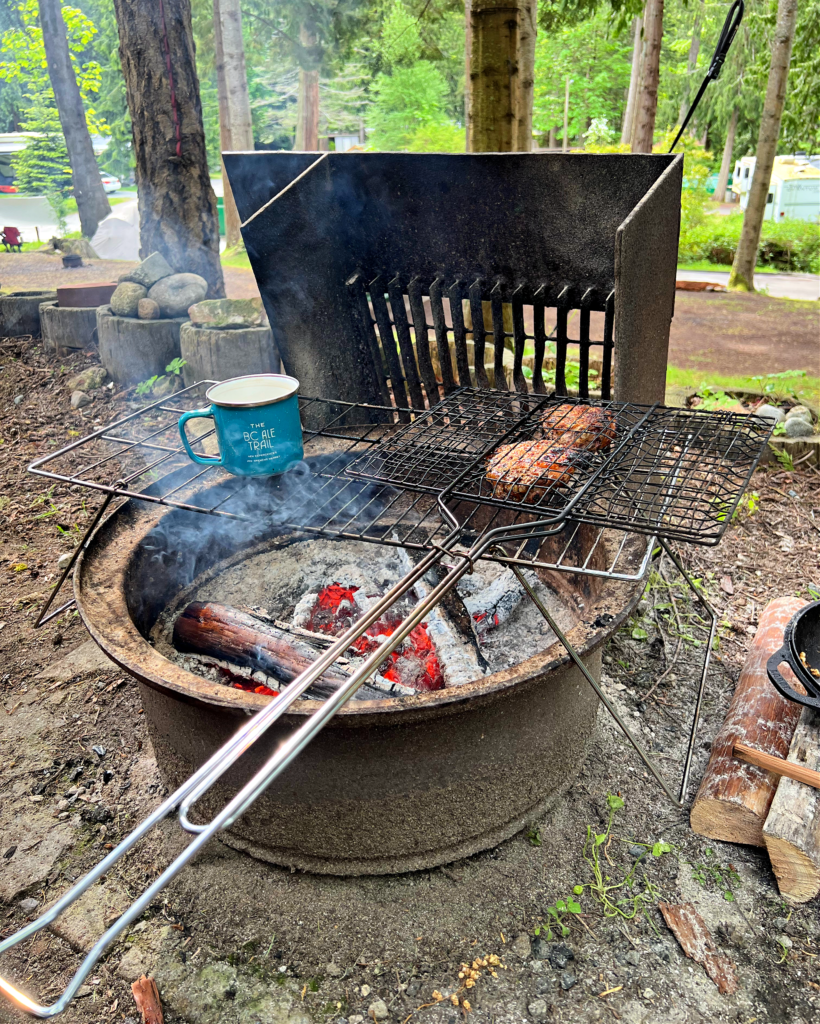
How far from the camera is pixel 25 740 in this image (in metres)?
2.90

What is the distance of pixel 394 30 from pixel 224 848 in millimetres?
27133

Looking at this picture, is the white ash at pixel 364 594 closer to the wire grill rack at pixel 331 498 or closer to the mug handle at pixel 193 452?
the wire grill rack at pixel 331 498

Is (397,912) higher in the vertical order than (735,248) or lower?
lower

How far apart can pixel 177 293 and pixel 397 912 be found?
5.30 m

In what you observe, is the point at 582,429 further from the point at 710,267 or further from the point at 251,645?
the point at 710,267

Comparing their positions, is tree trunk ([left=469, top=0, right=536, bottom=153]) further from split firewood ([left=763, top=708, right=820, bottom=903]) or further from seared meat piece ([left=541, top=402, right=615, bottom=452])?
split firewood ([left=763, top=708, right=820, bottom=903])

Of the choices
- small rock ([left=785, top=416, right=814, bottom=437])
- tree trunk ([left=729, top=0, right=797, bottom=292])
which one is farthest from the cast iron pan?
tree trunk ([left=729, top=0, right=797, bottom=292])

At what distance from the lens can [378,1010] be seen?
1.95 meters

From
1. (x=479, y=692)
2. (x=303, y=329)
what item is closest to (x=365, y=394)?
(x=303, y=329)

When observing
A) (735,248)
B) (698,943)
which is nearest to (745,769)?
(698,943)

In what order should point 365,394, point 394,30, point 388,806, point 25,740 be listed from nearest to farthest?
point 388,806, point 25,740, point 365,394, point 394,30

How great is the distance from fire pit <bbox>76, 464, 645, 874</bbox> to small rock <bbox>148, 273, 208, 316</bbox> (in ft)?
12.2

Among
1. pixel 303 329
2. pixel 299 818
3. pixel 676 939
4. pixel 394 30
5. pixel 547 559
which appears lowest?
pixel 676 939

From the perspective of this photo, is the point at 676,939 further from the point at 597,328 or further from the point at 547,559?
the point at 597,328
